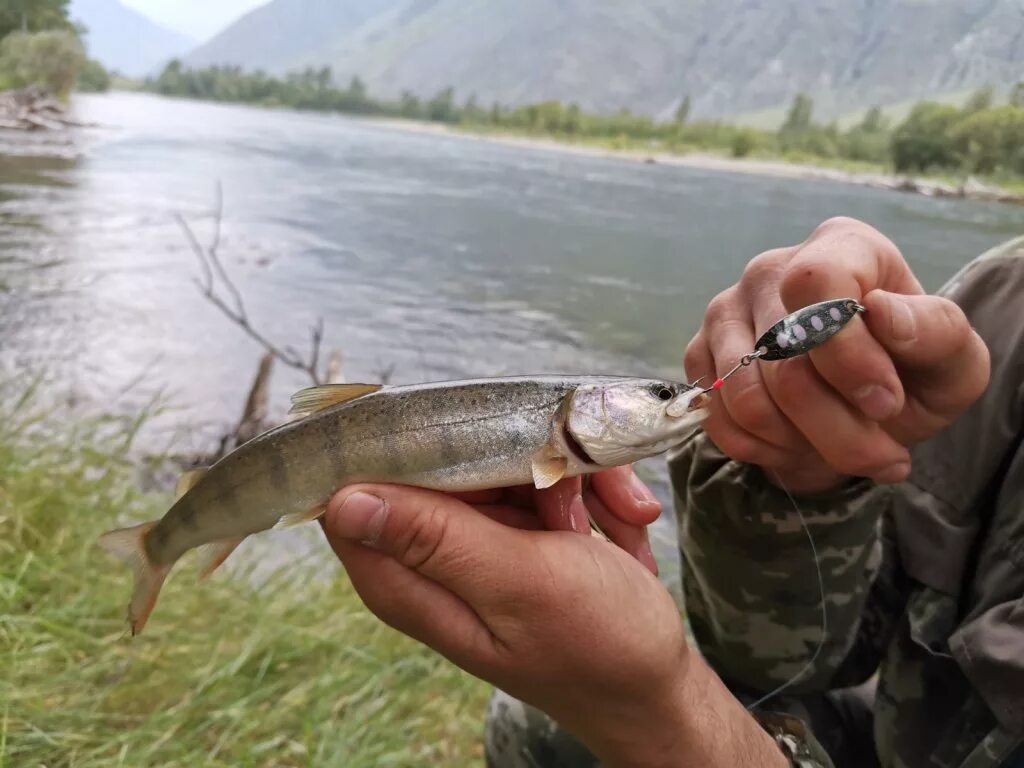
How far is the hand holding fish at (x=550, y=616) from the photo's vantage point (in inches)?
55.9

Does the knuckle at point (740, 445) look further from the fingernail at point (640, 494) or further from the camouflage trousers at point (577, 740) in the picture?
the camouflage trousers at point (577, 740)

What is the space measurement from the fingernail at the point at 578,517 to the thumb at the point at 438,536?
198mm

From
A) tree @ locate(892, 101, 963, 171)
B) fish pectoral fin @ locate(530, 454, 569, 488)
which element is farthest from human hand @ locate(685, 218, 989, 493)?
tree @ locate(892, 101, 963, 171)

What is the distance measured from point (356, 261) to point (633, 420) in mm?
14658

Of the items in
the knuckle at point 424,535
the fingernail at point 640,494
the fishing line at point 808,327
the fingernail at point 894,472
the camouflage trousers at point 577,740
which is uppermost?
the fishing line at point 808,327

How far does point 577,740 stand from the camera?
2.19 meters

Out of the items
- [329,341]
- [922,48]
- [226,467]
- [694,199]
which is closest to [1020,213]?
[694,199]

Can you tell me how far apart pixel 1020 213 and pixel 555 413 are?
96.3 ft

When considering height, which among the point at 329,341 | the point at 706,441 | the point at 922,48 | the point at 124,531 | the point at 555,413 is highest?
the point at 922,48

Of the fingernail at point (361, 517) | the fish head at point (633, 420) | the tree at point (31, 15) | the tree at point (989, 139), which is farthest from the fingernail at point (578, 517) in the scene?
the tree at point (31, 15)

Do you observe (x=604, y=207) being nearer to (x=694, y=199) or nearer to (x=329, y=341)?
(x=694, y=199)

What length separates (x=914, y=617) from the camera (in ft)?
6.66

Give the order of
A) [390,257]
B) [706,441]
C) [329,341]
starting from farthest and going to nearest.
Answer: [390,257] < [329,341] < [706,441]

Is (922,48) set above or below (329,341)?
above
